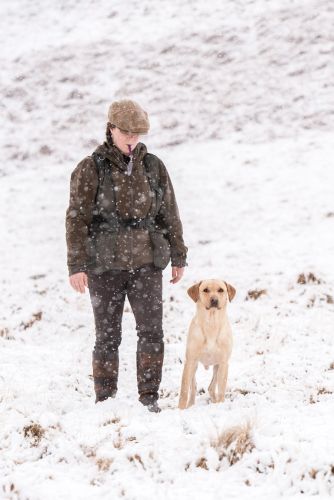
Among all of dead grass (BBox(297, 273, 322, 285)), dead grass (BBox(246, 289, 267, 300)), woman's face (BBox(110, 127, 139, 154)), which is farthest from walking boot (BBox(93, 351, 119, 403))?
dead grass (BBox(297, 273, 322, 285))

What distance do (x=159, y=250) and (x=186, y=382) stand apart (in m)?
1.25

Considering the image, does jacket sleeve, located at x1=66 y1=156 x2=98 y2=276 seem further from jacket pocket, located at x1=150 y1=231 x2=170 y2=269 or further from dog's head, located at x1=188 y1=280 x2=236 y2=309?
dog's head, located at x1=188 y1=280 x2=236 y2=309

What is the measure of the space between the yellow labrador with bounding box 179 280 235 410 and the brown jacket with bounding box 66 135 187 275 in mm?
746

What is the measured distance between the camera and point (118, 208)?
460cm

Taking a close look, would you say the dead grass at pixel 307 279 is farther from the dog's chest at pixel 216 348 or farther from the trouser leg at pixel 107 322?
the trouser leg at pixel 107 322

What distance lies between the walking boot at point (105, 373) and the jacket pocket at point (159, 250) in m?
0.92

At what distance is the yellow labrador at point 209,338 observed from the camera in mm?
4934

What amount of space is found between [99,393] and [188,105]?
13688 mm

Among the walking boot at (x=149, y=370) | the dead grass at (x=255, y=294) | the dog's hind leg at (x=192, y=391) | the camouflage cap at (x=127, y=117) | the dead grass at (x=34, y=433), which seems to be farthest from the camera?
the dead grass at (x=255, y=294)

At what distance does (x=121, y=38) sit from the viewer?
20984 millimetres

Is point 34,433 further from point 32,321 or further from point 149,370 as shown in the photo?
point 32,321

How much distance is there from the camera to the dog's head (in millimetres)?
5008

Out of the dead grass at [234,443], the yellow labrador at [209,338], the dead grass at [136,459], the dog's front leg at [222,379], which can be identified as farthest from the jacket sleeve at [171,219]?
the dead grass at [136,459]

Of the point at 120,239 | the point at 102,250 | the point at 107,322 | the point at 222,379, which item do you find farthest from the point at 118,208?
the point at 222,379
